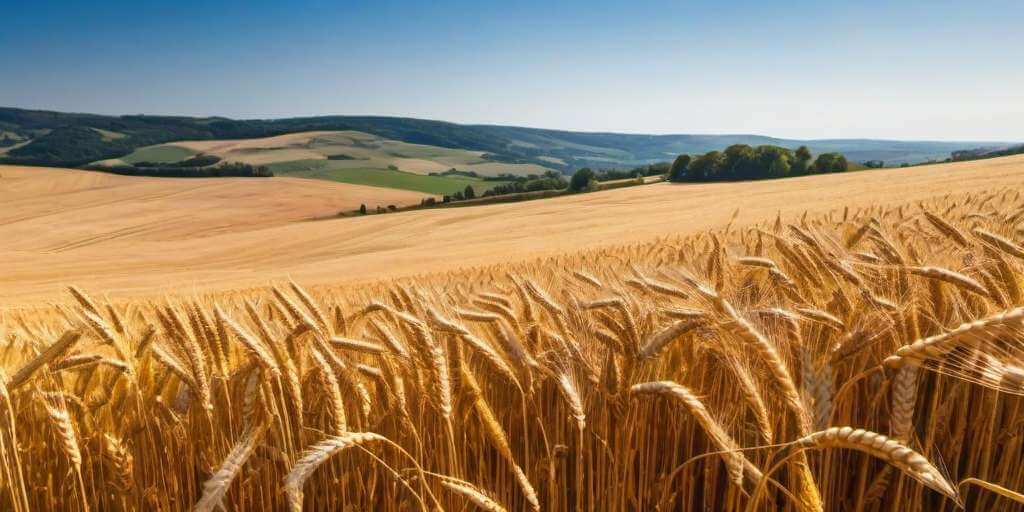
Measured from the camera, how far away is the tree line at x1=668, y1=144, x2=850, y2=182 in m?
40.3

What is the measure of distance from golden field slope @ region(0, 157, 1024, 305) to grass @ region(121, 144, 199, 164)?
3224 cm

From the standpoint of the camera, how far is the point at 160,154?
252 feet

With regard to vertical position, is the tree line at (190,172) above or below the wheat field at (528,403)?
below

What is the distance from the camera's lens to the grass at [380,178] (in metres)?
63.0

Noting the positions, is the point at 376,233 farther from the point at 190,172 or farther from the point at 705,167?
the point at 190,172

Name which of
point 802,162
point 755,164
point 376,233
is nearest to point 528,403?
point 376,233

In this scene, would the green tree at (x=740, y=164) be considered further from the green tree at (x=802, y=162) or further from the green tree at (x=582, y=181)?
the green tree at (x=582, y=181)

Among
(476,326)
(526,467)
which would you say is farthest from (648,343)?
(476,326)

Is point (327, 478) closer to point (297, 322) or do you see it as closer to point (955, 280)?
point (297, 322)

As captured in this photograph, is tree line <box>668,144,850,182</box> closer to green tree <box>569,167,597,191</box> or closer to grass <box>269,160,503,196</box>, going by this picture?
green tree <box>569,167,597,191</box>

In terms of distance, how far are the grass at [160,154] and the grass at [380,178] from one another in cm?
1165

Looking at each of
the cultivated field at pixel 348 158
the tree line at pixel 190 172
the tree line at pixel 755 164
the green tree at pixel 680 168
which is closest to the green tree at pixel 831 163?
the tree line at pixel 755 164

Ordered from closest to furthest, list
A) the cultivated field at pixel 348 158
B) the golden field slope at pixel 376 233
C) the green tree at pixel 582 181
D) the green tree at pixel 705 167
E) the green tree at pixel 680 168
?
the golden field slope at pixel 376 233, the green tree at pixel 705 167, the green tree at pixel 582 181, the green tree at pixel 680 168, the cultivated field at pixel 348 158

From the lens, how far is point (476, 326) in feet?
7.13
